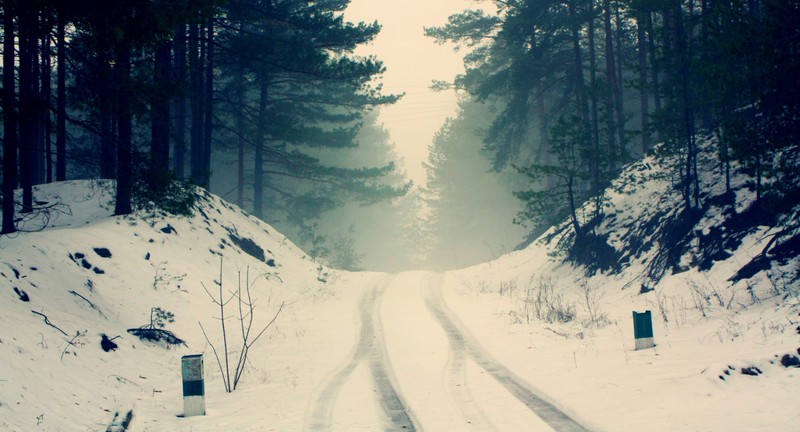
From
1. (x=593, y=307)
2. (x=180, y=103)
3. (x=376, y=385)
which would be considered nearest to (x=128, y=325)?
(x=376, y=385)

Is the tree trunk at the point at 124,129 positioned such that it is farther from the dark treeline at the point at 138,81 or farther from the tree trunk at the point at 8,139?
the tree trunk at the point at 8,139

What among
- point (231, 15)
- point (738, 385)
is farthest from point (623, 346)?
point (231, 15)

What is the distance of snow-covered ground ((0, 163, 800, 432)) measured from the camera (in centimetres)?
696

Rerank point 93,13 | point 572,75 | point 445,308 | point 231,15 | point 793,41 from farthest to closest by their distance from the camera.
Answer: point 572,75
point 231,15
point 445,308
point 793,41
point 93,13

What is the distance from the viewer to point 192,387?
7.69 meters

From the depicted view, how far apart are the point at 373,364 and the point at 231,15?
2059cm

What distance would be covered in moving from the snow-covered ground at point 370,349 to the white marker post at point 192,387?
195 mm

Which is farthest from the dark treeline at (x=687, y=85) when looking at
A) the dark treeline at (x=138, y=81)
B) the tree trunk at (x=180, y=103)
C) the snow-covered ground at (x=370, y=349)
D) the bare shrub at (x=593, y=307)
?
the tree trunk at (x=180, y=103)

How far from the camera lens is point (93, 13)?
10305 millimetres

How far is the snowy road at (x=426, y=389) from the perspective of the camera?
6.84 m

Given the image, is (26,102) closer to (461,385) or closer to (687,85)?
(461,385)

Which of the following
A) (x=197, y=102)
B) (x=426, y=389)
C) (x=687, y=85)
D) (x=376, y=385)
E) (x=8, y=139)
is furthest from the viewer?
(x=197, y=102)

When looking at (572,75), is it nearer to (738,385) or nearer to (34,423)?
(738,385)

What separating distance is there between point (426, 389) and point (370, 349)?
3.67 metres
